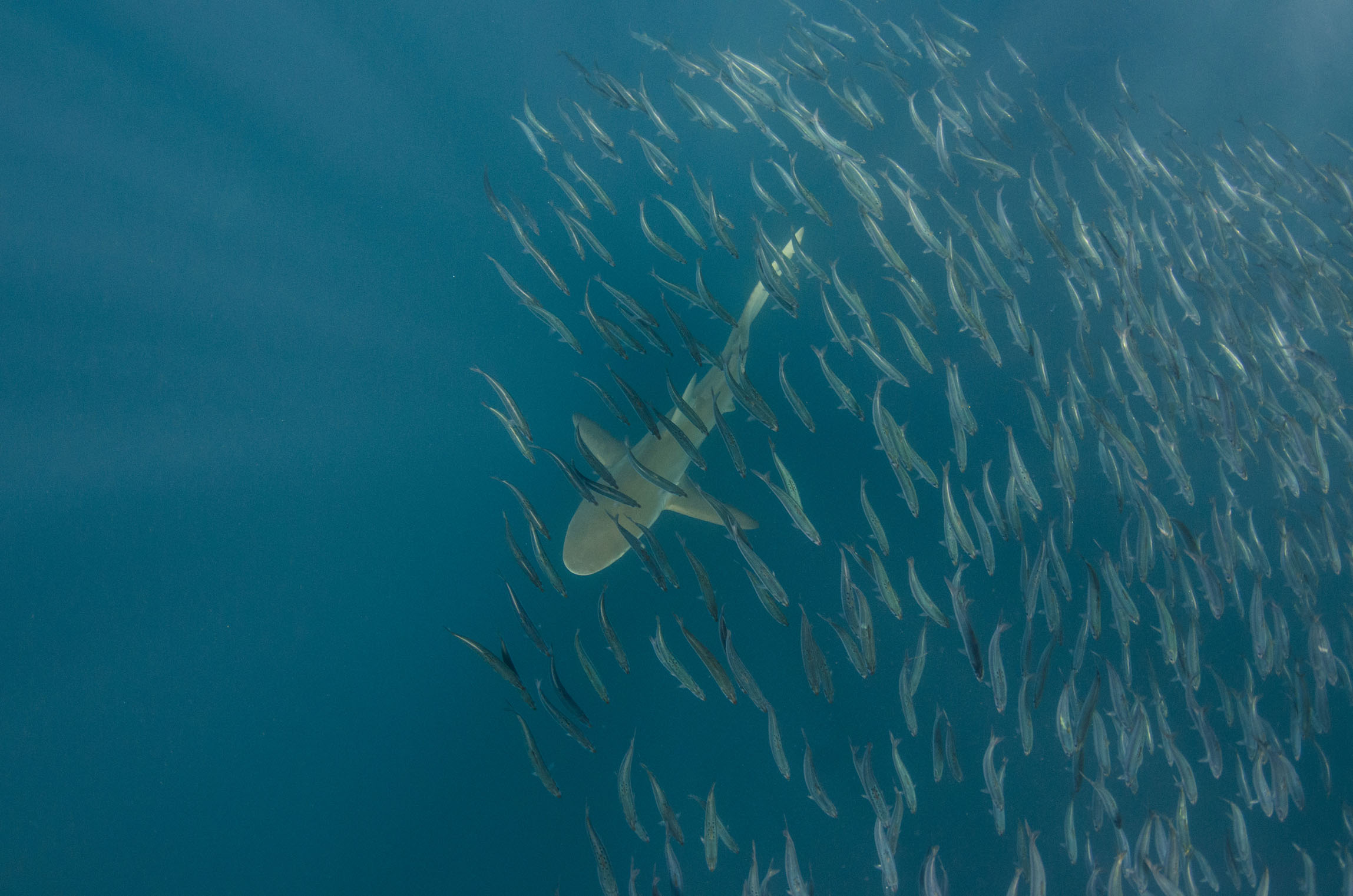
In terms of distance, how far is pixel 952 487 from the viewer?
6105 mm

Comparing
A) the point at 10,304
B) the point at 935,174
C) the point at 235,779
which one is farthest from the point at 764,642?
the point at 10,304

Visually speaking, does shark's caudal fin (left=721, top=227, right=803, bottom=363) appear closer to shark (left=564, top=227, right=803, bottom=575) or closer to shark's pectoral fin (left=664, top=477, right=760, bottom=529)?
shark (left=564, top=227, right=803, bottom=575)

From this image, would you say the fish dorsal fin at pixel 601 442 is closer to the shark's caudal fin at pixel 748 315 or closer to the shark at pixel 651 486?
the shark at pixel 651 486

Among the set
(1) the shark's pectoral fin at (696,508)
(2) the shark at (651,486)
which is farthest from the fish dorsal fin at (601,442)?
(1) the shark's pectoral fin at (696,508)

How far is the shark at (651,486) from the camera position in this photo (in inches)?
198

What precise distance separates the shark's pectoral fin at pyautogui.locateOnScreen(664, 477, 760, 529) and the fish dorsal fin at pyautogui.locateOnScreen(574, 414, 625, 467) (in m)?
0.70

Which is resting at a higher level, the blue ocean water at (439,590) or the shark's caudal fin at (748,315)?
the shark's caudal fin at (748,315)

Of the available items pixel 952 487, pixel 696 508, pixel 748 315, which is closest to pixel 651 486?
pixel 696 508

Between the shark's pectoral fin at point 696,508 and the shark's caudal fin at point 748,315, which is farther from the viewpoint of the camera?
the shark's pectoral fin at point 696,508

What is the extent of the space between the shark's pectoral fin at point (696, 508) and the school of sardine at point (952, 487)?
33 mm

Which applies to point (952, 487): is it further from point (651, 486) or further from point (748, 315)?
point (651, 486)

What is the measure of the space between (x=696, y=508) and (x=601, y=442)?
1.15m

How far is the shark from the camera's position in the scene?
5039 millimetres

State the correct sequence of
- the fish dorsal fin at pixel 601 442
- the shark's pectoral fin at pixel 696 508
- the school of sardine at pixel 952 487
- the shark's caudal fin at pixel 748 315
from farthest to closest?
the fish dorsal fin at pixel 601 442 < the shark's pectoral fin at pixel 696 508 < the shark's caudal fin at pixel 748 315 < the school of sardine at pixel 952 487
